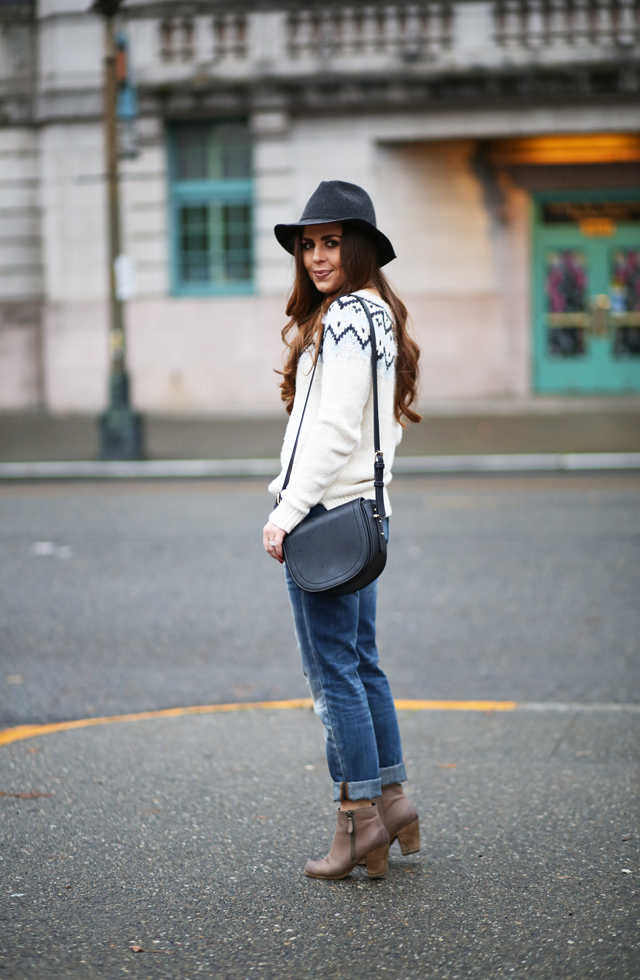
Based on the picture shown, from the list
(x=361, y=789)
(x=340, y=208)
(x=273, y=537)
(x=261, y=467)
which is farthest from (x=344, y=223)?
(x=261, y=467)

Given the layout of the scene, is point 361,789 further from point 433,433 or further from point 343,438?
point 433,433

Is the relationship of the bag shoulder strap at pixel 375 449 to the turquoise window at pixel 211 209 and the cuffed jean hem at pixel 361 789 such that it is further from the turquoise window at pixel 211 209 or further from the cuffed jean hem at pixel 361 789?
the turquoise window at pixel 211 209

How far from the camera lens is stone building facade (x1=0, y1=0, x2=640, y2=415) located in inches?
708

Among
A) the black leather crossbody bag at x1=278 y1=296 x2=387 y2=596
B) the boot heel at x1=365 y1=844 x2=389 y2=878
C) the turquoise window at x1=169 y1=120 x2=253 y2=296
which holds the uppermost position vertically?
the turquoise window at x1=169 y1=120 x2=253 y2=296

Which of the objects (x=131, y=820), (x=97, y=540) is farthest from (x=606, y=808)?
(x=97, y=540)

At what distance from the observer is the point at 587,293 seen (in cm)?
1997

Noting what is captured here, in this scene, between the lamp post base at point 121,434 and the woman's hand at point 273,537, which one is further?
the lamp post base at point 121,434

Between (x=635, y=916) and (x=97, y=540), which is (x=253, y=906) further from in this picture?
(x=97, y=540)

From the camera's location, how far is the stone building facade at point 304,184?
708 inches

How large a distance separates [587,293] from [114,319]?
942 cm

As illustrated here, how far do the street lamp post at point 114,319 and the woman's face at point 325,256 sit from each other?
10.7 m

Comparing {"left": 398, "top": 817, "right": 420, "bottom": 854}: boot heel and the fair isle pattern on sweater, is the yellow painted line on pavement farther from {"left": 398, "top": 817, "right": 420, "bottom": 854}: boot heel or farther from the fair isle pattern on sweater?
the fair isle pattern on sweater

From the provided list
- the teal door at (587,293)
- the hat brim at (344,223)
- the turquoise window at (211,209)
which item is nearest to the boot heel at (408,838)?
the hat brim at (344,223)

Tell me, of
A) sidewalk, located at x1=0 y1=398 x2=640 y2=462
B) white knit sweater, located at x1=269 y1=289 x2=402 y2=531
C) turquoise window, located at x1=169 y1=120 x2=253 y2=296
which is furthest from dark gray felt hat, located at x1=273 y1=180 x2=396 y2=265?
turquoise window, located at x1=169 y1=120 x2=253 y2=296
